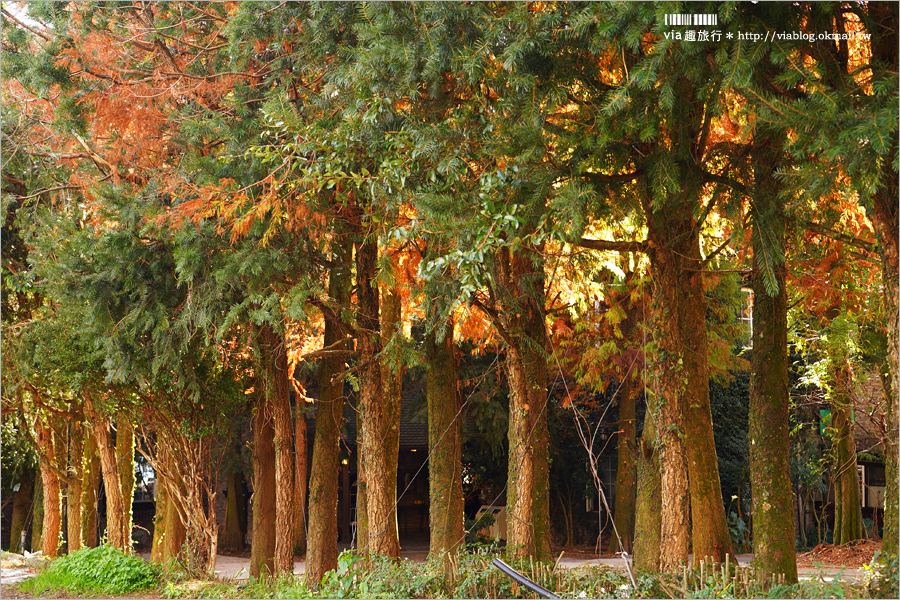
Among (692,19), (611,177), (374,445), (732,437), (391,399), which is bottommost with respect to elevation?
(732,437)

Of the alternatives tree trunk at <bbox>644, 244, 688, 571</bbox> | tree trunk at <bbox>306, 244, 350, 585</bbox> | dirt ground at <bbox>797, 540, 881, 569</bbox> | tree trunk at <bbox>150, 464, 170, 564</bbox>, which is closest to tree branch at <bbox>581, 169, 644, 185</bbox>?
tree trunk at <bbox>644, 244, 688, 571</bbox>

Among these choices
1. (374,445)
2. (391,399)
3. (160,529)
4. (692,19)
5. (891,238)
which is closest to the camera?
(692,19)

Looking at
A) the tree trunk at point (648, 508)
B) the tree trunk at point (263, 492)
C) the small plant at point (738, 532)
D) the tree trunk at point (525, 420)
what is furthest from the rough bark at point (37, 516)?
the tree trunk at point (648, 508)

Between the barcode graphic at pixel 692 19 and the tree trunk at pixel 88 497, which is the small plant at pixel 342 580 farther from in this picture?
the tree trunk at pixel 88 497

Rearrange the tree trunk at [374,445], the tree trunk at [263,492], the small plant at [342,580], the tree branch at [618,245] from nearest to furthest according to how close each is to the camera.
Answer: the tree branch at [618,245]
the small plant at [342,580]
the tree trunk at [374,445]
the tree trunk at [263,492]

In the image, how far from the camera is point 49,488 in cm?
1709

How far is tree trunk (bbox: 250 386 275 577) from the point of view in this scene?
12.2 metres

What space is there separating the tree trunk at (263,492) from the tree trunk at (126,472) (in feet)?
9.23

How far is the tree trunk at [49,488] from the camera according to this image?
54.6 ft

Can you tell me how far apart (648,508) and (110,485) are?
32.0 feet

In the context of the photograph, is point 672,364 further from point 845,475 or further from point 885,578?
point 845,475

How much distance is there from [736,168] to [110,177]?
27.0 ft

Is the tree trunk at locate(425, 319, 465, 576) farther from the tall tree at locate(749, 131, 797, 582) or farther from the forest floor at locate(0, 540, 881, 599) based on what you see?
the tall tree at locate(749, 131, 797, 582)

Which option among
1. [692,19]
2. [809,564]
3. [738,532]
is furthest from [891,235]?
[738,532]
